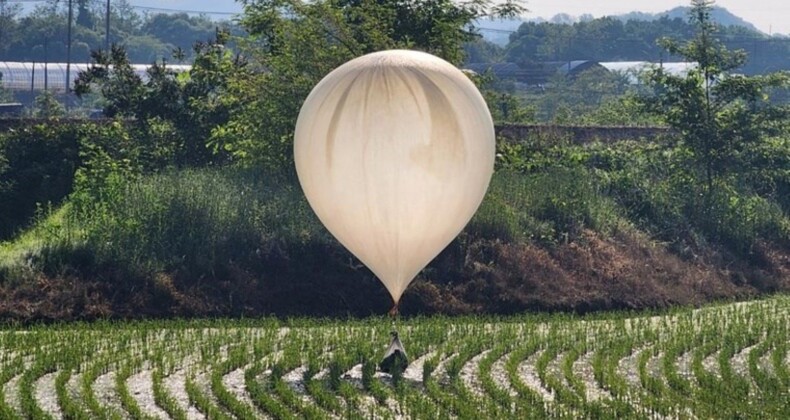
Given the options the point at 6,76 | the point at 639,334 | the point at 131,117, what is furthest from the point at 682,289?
the point at 6,76

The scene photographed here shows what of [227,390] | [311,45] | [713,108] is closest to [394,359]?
[227,390]

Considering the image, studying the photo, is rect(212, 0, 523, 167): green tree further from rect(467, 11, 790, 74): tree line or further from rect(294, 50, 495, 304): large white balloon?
rect(467, 11, 790, 74): tree line

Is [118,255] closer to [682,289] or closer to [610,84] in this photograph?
[682,289]

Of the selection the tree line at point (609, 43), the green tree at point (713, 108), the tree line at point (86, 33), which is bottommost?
the tree line at point (86, 33)

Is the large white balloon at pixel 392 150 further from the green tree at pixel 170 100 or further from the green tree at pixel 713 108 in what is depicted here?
the green tree at pixel 713 108

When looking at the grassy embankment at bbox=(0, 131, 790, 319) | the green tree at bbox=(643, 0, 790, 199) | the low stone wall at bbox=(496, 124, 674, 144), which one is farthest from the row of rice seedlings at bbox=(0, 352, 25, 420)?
the green tree at bbox=(643, 0, 790, 199)

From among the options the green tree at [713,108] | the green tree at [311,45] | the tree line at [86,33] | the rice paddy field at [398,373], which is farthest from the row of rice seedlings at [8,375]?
the tree line at [86,33]
